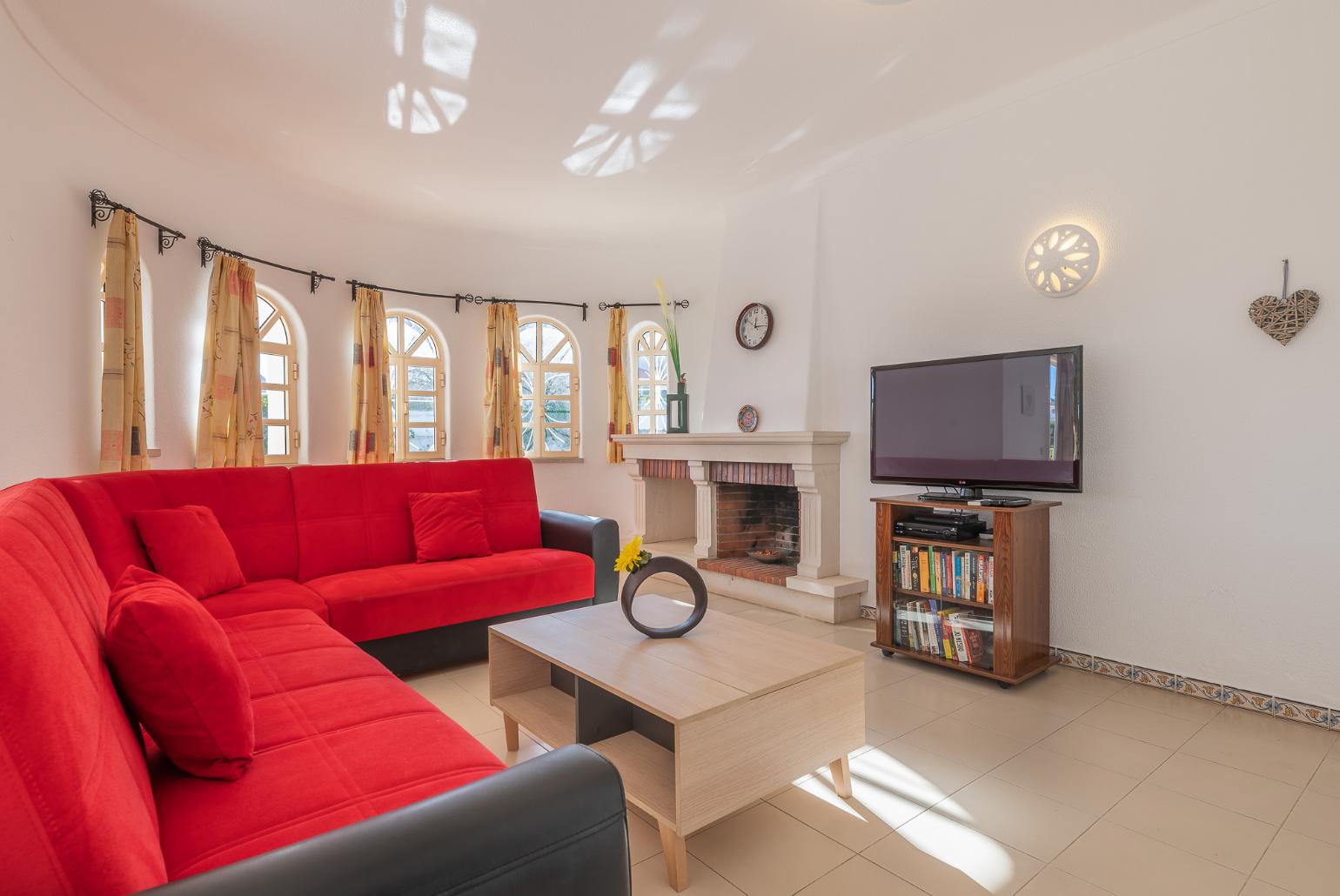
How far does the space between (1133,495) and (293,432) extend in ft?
16.7

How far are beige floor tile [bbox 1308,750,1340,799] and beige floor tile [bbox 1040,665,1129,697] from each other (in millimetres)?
696

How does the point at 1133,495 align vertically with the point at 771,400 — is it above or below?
below

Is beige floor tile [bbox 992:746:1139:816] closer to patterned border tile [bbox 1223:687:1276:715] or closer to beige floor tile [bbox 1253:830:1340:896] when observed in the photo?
beige floor tile [bbox 1253:830:1340:896]

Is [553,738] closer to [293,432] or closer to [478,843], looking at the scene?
[478,843]

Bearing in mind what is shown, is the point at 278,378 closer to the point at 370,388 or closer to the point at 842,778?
the point at 370,388

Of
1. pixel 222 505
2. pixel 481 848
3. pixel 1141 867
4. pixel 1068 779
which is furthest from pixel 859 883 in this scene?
pixel 222 505

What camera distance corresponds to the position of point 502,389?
580cm

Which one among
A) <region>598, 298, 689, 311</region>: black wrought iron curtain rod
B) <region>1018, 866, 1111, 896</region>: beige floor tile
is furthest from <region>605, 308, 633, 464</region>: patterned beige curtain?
<region>1018, 866, 1111, 896</region>: beige floor tile

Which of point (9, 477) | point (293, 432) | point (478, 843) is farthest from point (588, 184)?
point (478, 843)

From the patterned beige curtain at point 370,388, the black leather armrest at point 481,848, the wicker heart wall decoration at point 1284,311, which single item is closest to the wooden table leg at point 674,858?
the black leather armrest at point 481,848

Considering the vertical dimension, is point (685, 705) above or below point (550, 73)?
below

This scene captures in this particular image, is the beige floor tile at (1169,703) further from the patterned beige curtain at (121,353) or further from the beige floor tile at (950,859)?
the patterned beige curtain at (121,353)

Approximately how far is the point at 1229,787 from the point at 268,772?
2.66m

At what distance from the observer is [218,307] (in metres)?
4.17
